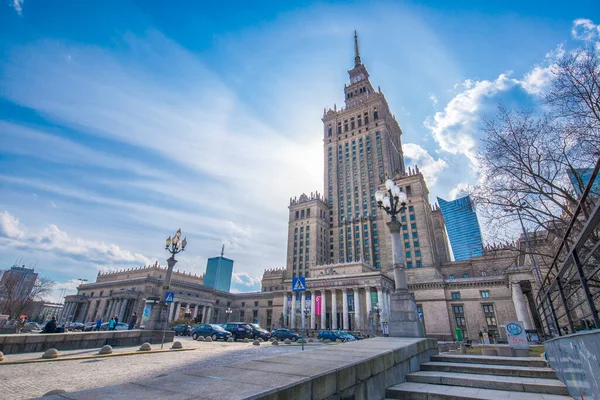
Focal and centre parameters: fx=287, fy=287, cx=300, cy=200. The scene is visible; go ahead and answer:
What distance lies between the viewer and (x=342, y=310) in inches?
2452

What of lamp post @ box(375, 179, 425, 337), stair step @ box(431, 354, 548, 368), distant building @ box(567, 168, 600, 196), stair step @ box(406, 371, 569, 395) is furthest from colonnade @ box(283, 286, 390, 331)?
stair step @ box(406, 371, 569, 395)

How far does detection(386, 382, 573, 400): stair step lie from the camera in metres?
5.28

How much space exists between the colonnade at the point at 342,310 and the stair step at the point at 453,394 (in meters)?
51.9

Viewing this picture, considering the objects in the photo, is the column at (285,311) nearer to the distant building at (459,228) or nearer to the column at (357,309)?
the column at (357,309)

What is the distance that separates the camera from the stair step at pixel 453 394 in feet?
17.3

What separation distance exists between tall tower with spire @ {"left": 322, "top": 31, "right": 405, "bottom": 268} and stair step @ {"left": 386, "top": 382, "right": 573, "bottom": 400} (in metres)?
75.1

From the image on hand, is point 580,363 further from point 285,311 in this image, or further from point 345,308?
point 285,311

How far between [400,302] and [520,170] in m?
8.45

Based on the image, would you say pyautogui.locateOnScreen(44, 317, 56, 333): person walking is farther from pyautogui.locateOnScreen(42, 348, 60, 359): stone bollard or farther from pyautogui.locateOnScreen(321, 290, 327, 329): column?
pyautogui.locateOnScreen(321, 290, 327, 329): column

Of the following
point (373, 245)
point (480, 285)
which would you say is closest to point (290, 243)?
point (373, 245)

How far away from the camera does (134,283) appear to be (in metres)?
74.9

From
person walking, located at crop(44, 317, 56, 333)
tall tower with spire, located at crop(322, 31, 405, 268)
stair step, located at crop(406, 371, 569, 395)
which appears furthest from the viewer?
tall tower with spire, located at crop(322, 31, 405, 268)

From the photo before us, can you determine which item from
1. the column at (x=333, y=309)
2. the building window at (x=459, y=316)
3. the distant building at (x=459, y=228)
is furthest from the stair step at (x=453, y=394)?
the distant building at (x=459, y=228)

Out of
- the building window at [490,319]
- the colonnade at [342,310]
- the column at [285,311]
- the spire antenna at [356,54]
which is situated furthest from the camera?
the spire antenna at [356,54]
